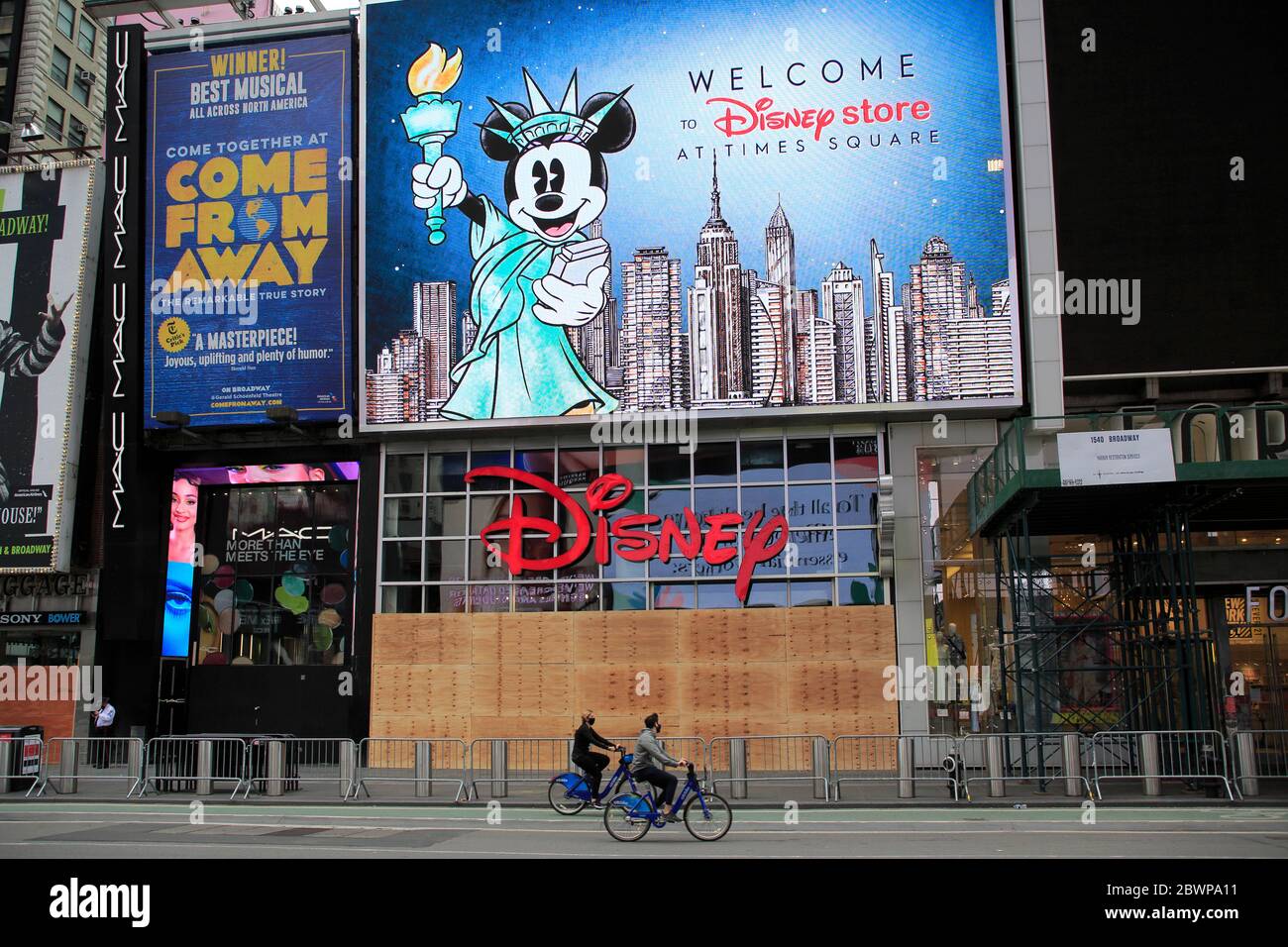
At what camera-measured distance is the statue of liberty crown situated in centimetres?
3075

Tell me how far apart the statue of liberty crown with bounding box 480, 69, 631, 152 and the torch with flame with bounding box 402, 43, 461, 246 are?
1087 mm

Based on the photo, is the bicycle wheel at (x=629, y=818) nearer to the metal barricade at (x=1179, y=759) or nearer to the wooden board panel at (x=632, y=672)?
the metal barricade at (x=1179, y=759)

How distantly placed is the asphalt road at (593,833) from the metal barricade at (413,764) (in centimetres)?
125

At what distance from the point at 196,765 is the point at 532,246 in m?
14.8

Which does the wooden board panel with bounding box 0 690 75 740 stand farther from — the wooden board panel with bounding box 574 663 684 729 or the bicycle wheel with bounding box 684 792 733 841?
the bicycle wheel with bounding box 684 792 733 841

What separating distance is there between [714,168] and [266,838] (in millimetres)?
19687

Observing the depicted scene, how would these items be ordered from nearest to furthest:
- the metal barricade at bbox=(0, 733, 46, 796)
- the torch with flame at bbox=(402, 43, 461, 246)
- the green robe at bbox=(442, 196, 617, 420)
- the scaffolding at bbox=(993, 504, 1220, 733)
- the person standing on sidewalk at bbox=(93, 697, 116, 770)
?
the scaffolding at bbox=(993, 504, 1220, 733) → the metal barricade at bbox=(0, 733, 46, 796) → the person standing on sidewalk at bbox=(93, 697, 116, 770) → the green robe at bbox=(442, 196, 617, 420) → the torch with flame at bbox=(402, 43, 461, 246)

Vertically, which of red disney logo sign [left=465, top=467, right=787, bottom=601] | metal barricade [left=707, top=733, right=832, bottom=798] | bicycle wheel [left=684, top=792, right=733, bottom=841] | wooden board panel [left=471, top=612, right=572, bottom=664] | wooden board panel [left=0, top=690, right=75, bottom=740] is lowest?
metal barricade [left=707, top=733, right=832, bottom=798]

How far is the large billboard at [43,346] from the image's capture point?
105ft

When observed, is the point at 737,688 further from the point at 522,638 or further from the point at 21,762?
the point at 21,762

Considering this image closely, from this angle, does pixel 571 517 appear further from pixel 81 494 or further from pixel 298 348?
pixel 81 494

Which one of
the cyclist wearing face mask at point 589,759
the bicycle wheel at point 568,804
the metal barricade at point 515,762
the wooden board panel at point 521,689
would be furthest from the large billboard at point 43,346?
the cyclist wearing face mask at point 589,759

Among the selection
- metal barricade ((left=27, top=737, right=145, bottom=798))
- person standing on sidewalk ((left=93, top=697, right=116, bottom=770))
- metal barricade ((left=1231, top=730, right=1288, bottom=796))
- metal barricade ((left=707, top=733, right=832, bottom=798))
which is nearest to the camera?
metal barricade ((left=1231, top=730, right=1288, bottom=796))

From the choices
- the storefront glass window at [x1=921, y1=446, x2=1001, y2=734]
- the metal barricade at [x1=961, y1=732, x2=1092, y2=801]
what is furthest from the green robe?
the metal barricade at [x1=961, y1=732, x2=1092, y2=801]
